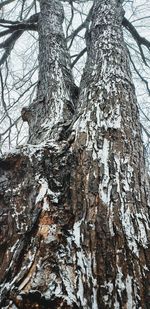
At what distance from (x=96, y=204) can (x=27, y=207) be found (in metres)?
0.26

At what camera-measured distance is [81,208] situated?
117 centimetres

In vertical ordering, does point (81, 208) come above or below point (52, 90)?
below

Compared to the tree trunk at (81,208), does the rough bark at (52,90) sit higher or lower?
higher

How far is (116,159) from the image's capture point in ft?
4.33

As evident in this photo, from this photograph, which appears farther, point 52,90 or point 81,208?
point 52,90

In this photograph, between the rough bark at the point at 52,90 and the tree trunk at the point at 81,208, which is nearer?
the tree trunk at the point at 81,208

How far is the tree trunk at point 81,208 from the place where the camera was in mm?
936

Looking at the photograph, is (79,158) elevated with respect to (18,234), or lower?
elevated

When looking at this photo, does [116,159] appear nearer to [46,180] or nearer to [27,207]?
[46,180]

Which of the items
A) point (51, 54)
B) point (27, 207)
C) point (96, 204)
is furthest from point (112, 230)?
point (51, 54)

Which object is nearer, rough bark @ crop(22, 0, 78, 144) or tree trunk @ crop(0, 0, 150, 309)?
tree trunk @ crop(0, 0, 150, 309)

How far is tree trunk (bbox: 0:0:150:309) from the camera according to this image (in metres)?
0.94

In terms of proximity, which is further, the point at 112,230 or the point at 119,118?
the point at 119,118

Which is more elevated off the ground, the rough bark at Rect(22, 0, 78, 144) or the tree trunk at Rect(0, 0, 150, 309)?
the rough bark at Rect(22, 0, 78, 144)
